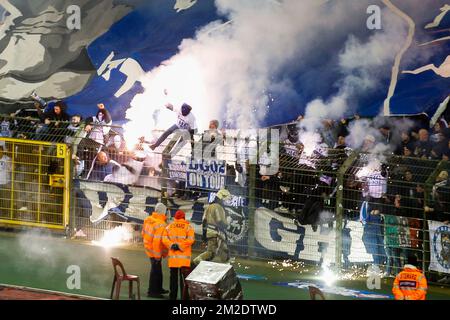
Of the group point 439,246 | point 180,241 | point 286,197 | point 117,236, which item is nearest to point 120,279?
point 180,241

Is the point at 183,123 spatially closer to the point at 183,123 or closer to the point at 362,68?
the point at 183,123

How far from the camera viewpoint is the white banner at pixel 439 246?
1598 cm

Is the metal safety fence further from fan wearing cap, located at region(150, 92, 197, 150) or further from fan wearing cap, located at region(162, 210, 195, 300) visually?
fan wearing cap, located at region(162, 210, 195, 300)

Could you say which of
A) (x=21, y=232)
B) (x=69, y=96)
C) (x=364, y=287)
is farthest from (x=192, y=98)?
(x=364, y=287)

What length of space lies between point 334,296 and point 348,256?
134 cm

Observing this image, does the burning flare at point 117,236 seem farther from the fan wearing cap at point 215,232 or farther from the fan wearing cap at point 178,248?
the fan wearing cap at point 178,248

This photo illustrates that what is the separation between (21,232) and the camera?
19219 mm

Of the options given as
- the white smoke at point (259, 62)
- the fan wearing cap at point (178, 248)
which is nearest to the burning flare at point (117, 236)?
the white smoke at point (259, 62)

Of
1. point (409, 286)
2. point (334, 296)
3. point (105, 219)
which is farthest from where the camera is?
point (105, 219)

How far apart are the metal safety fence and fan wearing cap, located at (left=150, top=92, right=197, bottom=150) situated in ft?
1.72

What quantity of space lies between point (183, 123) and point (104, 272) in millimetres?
4890

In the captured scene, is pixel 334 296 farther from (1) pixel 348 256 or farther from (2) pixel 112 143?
(2) pixel 112 143

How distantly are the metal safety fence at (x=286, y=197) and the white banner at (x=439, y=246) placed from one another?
2cm

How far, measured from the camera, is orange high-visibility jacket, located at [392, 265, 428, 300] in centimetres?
1333
